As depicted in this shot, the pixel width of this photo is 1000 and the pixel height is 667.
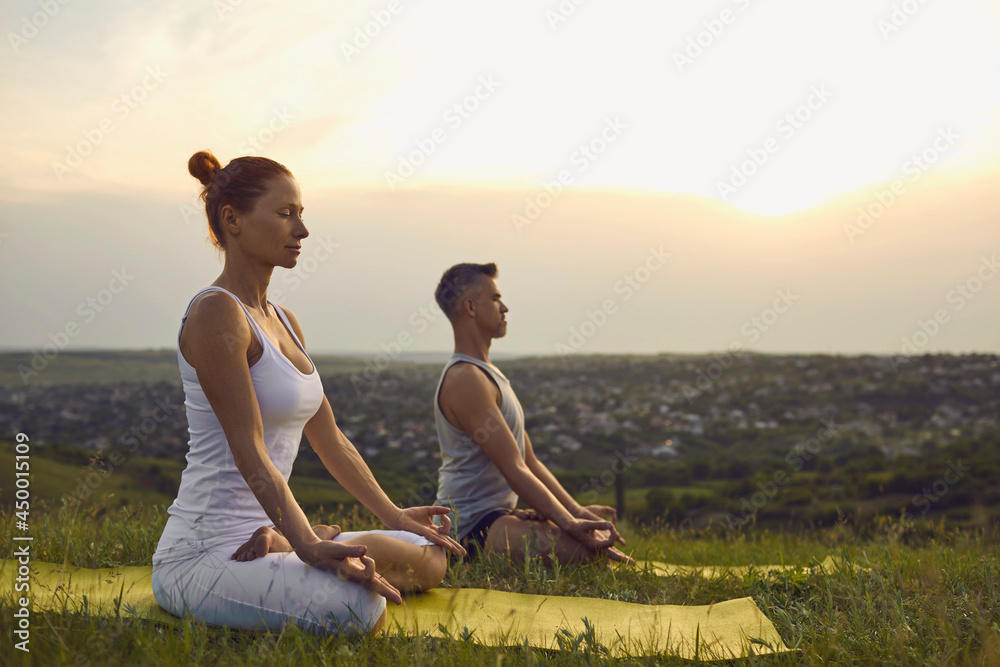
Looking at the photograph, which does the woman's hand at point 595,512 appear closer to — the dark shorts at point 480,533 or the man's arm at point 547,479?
the man's arm at point 547,479

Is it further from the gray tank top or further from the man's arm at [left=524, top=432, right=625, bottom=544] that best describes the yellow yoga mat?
the man's arm at [left=524, top=432, right=625, bottom=544]

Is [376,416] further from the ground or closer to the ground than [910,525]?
further from the ground

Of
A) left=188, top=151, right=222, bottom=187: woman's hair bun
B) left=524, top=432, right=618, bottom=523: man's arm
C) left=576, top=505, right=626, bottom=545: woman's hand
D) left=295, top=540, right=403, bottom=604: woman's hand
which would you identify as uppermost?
left=188, top=151, right=222, bottom=187: woman's hair bun

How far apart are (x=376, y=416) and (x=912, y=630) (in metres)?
21.0

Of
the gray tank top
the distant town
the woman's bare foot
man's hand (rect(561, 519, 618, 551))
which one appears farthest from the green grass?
the distant town

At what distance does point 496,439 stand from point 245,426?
218cm

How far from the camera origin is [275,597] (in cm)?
270

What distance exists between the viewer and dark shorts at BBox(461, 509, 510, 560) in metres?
4.63

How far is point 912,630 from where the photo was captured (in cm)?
304

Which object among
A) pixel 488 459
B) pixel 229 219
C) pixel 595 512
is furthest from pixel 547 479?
pixel 229 219

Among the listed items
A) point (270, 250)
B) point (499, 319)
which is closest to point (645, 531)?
point (499, 319)

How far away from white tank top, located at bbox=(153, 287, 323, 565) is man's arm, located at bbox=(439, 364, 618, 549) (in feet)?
5.95

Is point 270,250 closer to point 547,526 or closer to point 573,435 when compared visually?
point 547,526

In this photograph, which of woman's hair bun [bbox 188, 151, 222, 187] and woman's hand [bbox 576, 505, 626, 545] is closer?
woman's hair bun [bbox 188, 151, 222, 187]
